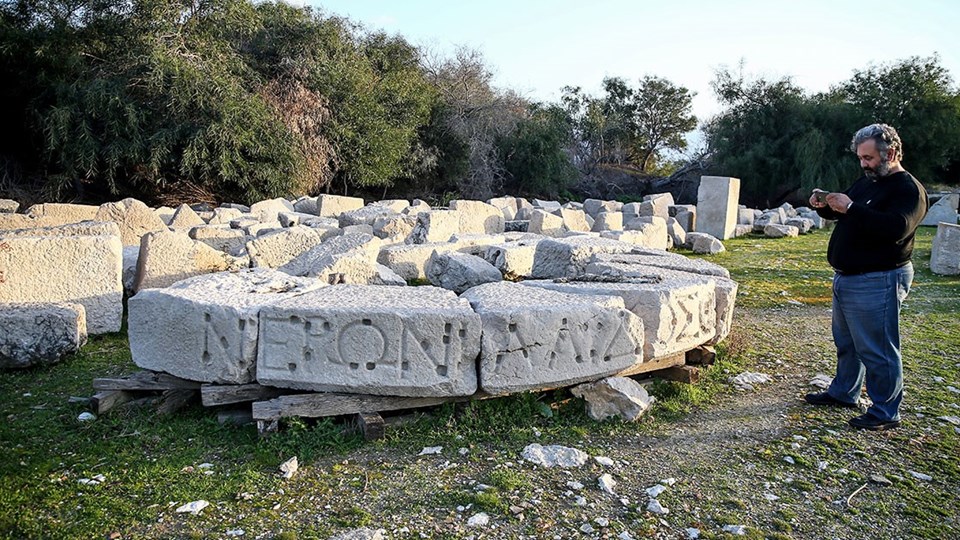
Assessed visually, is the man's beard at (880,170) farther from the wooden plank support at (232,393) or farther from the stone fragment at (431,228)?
the stone fragment at (431,228)

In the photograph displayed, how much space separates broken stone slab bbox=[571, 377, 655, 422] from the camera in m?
3.61

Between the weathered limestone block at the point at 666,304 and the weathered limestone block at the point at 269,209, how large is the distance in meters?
6.50

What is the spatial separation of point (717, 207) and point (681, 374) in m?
10.4

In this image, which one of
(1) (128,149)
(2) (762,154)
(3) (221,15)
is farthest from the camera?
(2) (762,154)

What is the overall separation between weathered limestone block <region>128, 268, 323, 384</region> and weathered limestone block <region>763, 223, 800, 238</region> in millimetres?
13238

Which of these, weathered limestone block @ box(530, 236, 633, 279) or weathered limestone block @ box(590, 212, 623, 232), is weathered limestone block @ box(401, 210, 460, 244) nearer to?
weathered limestone block @ box(530, 236, 633, 279)

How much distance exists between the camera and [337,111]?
1727cm

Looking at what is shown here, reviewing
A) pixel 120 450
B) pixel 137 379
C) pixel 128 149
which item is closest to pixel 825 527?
pixel 120 450

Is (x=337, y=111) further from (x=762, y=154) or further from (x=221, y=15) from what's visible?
(x=762, y=154)

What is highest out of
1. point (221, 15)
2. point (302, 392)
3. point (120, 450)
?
point (221, 15)

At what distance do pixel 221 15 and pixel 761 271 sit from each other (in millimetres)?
12845

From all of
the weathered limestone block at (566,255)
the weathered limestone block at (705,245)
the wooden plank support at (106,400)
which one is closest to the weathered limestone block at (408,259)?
the weathered limestone block at (566,255)

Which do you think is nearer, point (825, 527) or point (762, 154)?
point (825, 527)

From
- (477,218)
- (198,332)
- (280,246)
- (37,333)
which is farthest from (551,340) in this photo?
(477,218)
